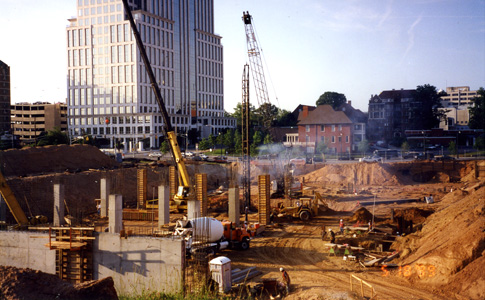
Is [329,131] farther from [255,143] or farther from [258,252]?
[258,252]

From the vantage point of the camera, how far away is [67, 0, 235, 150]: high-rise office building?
8331 centimetres

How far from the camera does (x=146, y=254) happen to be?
15734 millimetres

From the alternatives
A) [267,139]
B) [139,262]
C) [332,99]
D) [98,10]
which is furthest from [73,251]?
[332,99]

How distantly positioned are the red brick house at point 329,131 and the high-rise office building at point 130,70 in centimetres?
2910

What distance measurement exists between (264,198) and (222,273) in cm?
1190

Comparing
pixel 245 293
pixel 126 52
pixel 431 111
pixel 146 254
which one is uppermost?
pixel 126 52

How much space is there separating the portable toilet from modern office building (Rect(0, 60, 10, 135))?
143 ft

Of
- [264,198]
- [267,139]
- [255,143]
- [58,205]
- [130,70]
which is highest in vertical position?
[130,70]

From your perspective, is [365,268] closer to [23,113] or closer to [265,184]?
[265,184]

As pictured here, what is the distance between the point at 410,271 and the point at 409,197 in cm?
2238

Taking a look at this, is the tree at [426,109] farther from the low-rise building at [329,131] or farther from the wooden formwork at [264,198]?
the wooden formwork at [264,198]

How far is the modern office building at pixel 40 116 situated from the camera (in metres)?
92.0

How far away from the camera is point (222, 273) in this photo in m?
14.9

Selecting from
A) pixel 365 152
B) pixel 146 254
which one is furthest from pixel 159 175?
pixel 365 152
